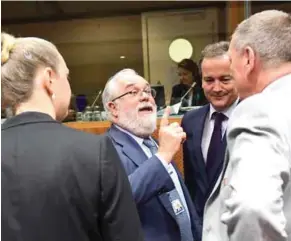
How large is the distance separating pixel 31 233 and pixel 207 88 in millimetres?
1291

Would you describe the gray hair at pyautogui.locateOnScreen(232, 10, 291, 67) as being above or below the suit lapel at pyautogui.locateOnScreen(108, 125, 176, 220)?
above

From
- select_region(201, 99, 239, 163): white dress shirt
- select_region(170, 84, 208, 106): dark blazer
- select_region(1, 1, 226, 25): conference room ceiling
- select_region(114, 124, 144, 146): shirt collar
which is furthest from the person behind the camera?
select_region(1, 1, 226, 25): conference room ceiling

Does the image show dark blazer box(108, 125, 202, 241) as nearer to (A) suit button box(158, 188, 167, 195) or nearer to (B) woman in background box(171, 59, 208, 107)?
(A) suit button box(158, 188, 167, 195)

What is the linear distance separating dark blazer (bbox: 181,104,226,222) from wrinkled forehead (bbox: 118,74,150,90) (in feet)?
0.99

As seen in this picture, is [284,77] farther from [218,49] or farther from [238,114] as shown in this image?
[218,49]

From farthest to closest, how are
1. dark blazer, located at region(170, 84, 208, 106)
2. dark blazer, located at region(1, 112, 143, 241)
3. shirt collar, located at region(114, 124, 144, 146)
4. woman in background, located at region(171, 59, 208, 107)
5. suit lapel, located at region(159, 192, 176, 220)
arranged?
woman in background, located at region(171, 59, 208, 107) < dark blazer, located at region(170, 84, 208, 106) < shirt collar, located at region(114, 124, 144, 146) < suit lapel, located at region(159, 192, 176, 220) < dark blazer, located at region(1, 112, 143, 241)

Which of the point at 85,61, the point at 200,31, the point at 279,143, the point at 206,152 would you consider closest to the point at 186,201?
the point at 206,152

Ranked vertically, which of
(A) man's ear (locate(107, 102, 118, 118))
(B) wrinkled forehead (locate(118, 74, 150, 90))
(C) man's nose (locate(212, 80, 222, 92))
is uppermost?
(B) wrinkled forehead (locate(118, 74, 150, 90))

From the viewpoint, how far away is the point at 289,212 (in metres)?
1.14

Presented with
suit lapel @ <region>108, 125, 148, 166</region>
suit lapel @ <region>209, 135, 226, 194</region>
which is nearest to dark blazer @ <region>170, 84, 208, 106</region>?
suit lapel @ <region>209, 135, 226, 194</region>

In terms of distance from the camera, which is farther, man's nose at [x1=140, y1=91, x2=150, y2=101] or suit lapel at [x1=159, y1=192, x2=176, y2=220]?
man's nose at [x1=140, y1=91, x2=150, y2=101]

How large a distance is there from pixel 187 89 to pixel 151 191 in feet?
7.02

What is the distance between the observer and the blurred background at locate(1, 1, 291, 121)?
5761 mm

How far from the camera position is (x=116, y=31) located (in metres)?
6.23
